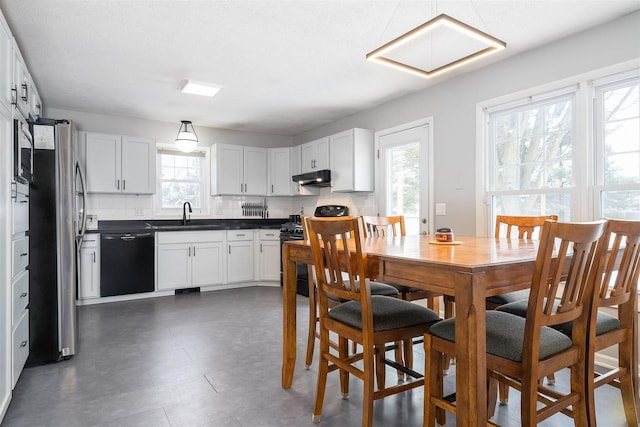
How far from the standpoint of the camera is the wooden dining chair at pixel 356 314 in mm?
1693

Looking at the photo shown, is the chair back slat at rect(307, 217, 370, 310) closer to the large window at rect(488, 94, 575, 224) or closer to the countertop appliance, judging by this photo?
the large window at rect(488, 94, 575, 224)

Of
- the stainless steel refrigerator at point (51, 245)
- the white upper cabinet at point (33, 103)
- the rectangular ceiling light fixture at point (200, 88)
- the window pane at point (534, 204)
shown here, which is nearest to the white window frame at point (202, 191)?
the rectangular ceiling light fixture at point (200, 88)

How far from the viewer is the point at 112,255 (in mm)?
4551

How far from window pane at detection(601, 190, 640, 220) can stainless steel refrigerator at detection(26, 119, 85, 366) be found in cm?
389

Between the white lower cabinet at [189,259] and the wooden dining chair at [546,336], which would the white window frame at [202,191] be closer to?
the white lower cabinet at [189,259]

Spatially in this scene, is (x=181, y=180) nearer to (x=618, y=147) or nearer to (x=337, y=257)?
(x=337, y=257)


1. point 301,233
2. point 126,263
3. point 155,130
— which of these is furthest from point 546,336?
point 155,130

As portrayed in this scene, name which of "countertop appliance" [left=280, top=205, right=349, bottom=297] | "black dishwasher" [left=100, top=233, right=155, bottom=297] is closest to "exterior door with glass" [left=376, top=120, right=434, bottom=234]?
"countertop appliance" [left=280, top=205, right=349, bottom=297]

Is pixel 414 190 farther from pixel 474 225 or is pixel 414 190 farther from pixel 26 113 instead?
pixel 26 113

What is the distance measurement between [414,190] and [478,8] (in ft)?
6.63

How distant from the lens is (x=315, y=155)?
215 inches

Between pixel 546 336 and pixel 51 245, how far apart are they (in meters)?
3.09

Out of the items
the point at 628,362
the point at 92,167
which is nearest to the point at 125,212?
the point at 92,167

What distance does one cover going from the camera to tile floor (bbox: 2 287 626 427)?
1.97 meters
